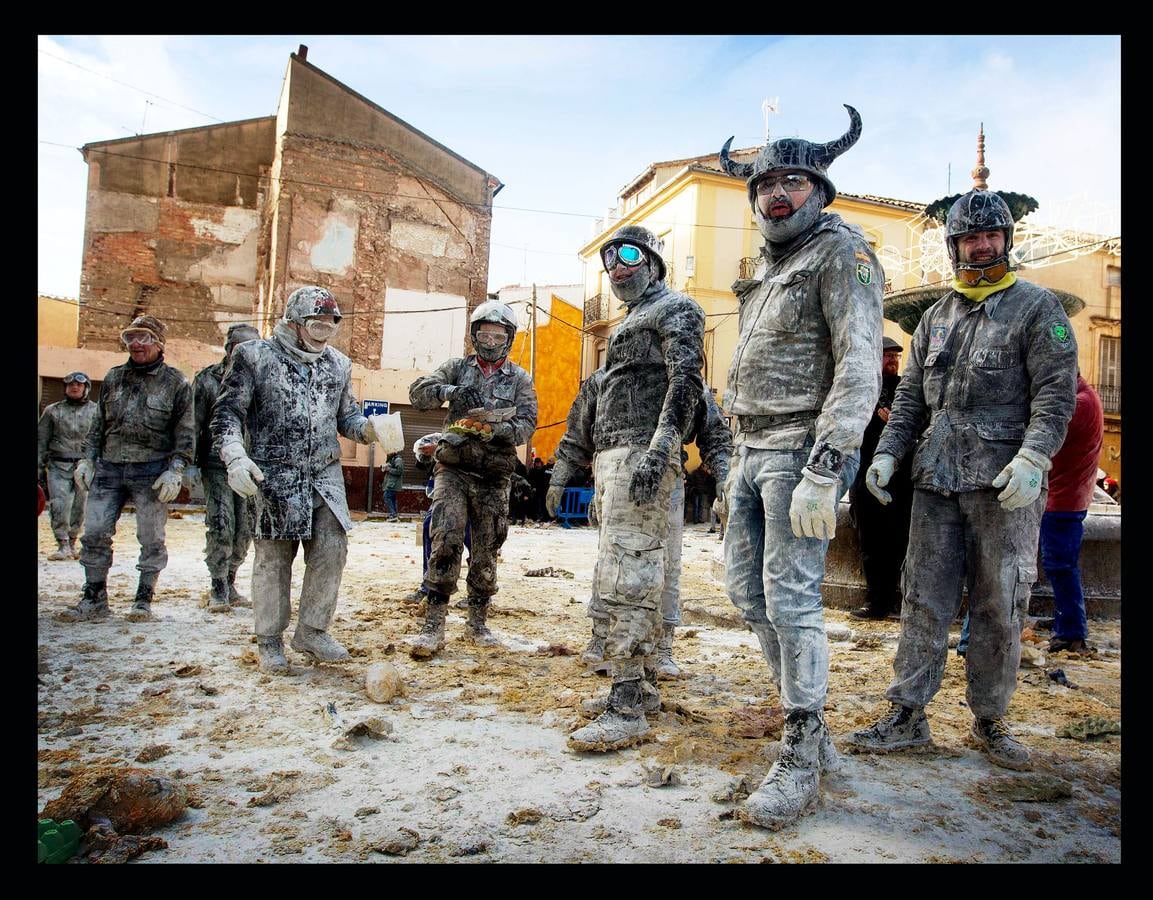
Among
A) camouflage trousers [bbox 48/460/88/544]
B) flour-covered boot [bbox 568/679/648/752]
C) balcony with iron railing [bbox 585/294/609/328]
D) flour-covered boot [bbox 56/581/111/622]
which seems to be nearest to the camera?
flour-covered boot [bbox 568/679/648/752]

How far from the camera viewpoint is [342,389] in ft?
16.2

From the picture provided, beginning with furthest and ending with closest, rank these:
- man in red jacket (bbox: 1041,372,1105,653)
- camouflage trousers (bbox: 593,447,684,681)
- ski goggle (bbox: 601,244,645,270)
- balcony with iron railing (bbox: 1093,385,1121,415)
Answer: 1. balcony with iron railing (bbox: 1093,385,1121,415)
2. man in red jacket (bbox: 1041,372,1105,653)
3. ski goggle (bbox: 601,244,645,270)
4. camouflage trousers (bbox: 593,447,684,681)

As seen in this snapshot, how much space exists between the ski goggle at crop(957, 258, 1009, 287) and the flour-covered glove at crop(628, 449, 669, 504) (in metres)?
1.57

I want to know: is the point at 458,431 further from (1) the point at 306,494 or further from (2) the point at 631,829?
(2) the point at 631,829

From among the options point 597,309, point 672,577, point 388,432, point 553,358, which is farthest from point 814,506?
point 597,309

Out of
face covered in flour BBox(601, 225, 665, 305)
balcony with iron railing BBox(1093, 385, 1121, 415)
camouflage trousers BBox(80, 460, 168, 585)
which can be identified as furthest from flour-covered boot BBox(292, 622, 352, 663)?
balcony with iron railing BBox(1093, 385, 1121, 415)

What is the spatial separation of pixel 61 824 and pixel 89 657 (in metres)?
2.60

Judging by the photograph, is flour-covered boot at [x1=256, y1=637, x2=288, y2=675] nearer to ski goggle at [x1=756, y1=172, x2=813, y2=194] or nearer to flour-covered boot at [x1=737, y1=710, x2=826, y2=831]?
flour-covered boot at [x1=737, y1=710, x2=826, y2=831]

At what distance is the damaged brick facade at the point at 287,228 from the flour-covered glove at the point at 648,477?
18320 millimetres

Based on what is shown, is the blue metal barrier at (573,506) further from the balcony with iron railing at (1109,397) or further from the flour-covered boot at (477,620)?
the balcony with iron railing at (1109,397)

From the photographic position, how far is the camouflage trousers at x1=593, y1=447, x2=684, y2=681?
363 centimetres

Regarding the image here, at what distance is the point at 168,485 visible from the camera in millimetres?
5777

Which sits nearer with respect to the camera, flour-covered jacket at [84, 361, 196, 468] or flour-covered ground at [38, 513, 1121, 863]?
flour-covered ground at [38, 513, 1121, 863]

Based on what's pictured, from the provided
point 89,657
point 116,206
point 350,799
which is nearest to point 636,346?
point 350,799
